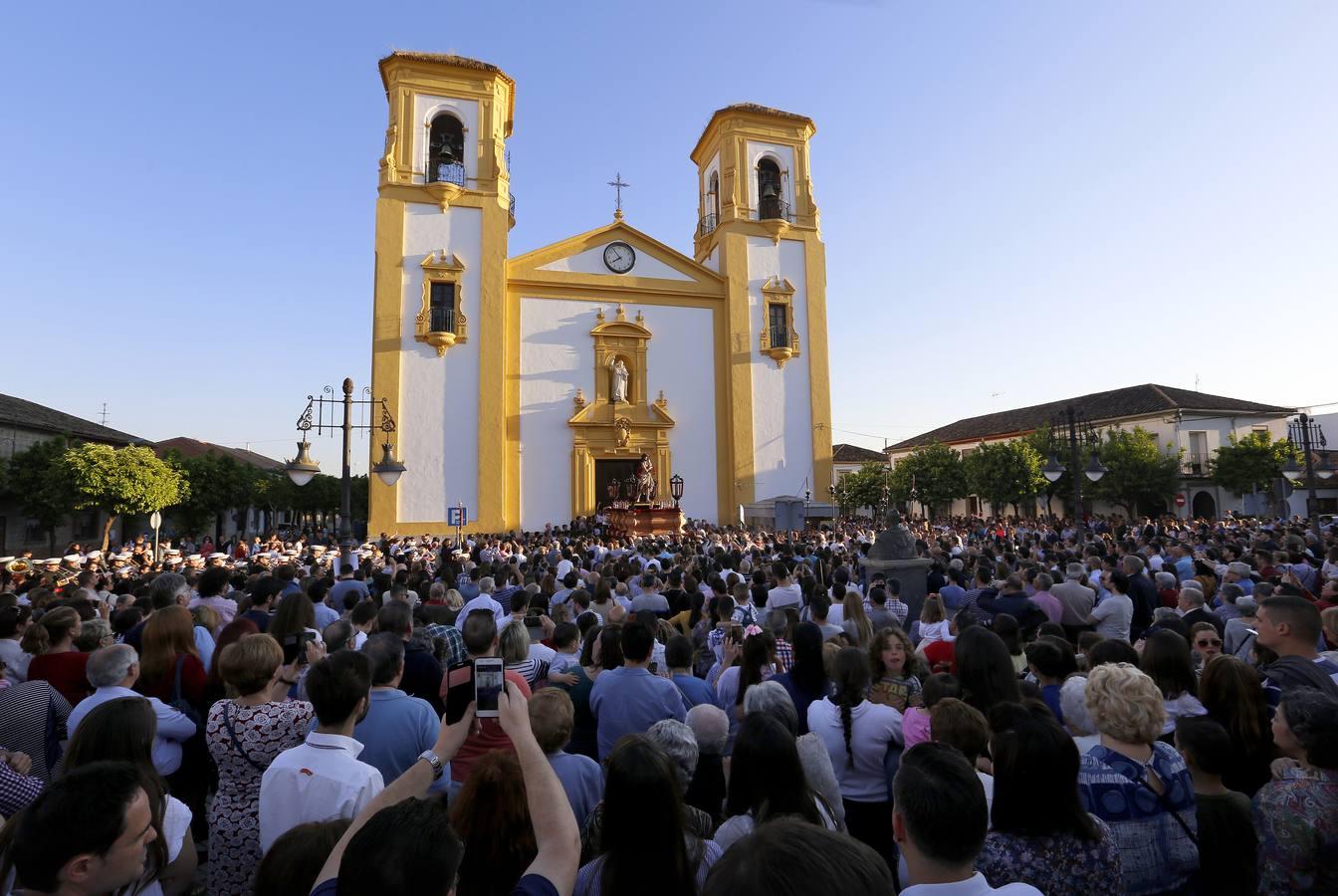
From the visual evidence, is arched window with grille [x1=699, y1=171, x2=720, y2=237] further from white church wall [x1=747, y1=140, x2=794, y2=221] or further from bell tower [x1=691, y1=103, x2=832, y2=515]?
white church wall [x1=747, y1=140, x2=794, y2=221]

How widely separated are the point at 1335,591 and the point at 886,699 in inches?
196

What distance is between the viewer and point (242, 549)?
60.5ft

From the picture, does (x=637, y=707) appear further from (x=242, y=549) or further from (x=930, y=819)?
(x=242, y=549)

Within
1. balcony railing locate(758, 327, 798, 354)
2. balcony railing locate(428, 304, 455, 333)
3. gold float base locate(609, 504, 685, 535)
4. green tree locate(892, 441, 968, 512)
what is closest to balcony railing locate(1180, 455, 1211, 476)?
green tree locate(892, 441, 968, 512)

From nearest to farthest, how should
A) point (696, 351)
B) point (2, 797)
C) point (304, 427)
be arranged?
point (2, 797), point (304, 427), point (696, 351)

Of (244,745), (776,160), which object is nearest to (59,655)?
(244,745)

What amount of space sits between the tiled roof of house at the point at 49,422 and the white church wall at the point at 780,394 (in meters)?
28.5

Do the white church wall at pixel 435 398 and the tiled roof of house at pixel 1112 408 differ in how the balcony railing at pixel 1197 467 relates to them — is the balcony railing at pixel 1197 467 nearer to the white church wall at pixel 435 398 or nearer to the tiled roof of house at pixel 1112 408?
the tiled roof of house at pixel 1112 408

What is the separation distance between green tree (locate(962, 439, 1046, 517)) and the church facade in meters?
16.0

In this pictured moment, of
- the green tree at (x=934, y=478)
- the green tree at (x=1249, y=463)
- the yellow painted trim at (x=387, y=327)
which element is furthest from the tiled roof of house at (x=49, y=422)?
the green tree at (x=1249, y=463)

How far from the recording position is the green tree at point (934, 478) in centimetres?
4359

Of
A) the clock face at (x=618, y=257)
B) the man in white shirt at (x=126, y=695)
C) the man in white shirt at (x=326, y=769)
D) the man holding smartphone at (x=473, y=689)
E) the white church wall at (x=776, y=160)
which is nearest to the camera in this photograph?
the man holding smartphone at (x=473, y=689)

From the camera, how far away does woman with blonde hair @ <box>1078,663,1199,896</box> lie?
2.62 meters

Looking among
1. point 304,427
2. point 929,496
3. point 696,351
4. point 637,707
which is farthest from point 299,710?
point 929,496
